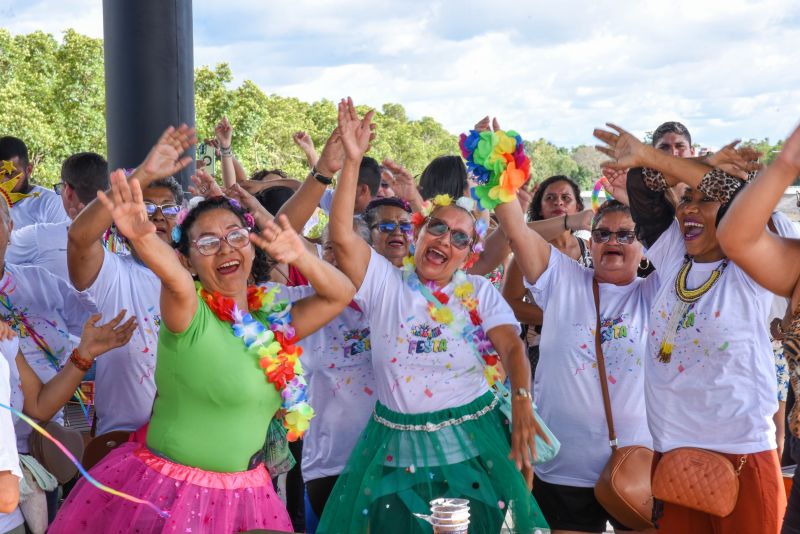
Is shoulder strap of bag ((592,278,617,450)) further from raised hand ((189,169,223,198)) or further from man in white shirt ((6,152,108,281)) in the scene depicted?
man in white shirt ((6,152,108,281))

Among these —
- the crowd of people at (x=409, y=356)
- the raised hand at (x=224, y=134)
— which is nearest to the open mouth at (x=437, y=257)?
the crowd of people at (x=409, y=356)

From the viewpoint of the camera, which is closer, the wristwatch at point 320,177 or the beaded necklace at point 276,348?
the beaded necklace at point 276,348

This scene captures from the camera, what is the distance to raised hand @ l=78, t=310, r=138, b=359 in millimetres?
3180

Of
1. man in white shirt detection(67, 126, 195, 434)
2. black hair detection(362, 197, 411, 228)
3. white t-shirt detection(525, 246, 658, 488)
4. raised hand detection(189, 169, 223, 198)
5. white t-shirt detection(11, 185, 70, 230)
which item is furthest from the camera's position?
white t-shirt detection(11, 185, 70, 230)

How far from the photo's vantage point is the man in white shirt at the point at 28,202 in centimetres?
543

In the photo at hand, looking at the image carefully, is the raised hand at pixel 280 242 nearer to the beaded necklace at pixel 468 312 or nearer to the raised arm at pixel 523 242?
the beaded necklace at pixel 468 312

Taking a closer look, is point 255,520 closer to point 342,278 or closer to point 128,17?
point 342,278

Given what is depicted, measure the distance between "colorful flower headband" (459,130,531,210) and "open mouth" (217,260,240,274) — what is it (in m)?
1.03

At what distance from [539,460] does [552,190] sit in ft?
7.50

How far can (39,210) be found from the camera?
5625 millimetres

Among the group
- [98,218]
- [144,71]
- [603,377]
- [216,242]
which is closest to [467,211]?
[603,377]

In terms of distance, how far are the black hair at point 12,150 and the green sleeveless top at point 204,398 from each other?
3.13 m

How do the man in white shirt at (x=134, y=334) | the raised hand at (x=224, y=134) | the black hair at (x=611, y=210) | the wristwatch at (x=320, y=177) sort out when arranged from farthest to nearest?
the raised hand at (x=224, y=134) < the black hair at (x=611, y=210) < the wristwatch at (x=320, y=177) < the man in white shirt at (x=134, y=334)

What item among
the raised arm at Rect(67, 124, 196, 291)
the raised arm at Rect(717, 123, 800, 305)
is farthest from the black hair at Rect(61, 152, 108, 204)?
the raised arm at Rect(717, 123, 800, 305)
